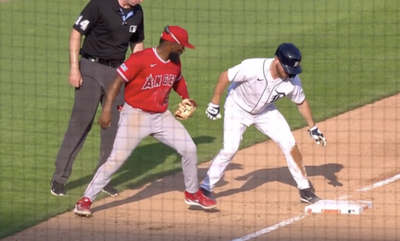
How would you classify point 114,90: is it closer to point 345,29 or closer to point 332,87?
point 332,87

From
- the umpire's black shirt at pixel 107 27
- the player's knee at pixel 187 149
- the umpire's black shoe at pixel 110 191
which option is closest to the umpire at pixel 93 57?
the umpire's black shirt at pixel 107 27

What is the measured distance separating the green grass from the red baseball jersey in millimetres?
1306

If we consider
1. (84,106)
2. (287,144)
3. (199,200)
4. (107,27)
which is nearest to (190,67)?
(107,27)

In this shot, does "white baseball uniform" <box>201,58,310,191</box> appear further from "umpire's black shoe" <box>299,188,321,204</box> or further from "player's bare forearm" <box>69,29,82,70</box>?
"player's bare forearm" <box>69,29,82,70</box>

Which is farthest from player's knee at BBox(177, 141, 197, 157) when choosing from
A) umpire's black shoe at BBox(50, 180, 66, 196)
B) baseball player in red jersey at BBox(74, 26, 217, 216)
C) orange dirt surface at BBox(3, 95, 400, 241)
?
umpire's black shoe at BBox(50, 180, 66, 196)

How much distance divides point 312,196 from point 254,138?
232 cm

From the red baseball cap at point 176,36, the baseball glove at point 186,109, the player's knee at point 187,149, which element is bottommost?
the player's knee at point 187,149

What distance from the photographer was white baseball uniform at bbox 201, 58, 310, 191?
8219mm

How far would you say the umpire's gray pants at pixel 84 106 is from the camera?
8.53m

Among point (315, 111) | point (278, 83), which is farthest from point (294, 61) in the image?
point (315, 111)

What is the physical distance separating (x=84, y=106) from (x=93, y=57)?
47cm

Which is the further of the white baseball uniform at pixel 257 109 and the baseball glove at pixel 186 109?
the white baseball uniform at pixel 257 109

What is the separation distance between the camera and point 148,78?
7.89 meters

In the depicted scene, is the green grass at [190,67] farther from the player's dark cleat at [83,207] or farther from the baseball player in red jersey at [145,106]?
the baseball player in red jersey at [145,106]
